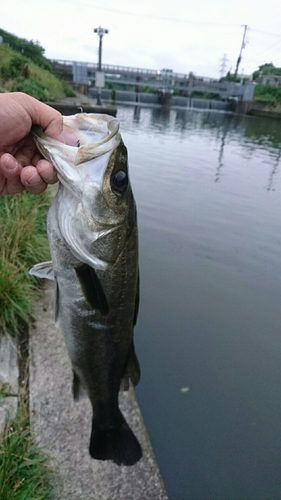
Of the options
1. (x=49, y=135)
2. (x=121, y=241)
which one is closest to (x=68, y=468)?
(x=121, y=241)

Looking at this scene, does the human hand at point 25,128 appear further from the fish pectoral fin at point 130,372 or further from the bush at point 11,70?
the bush at point 11,70

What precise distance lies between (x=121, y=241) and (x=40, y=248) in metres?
2.62

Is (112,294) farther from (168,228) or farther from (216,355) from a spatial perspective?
(168,228)

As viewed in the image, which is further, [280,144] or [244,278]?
[280,144]

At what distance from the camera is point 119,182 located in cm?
169

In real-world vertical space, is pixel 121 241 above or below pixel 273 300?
above

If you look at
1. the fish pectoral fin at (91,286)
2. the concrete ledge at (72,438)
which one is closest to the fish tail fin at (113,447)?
the concrete ledge at (72,438)

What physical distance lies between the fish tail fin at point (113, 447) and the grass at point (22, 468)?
306mm

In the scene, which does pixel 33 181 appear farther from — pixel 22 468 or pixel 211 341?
pixel 211 341

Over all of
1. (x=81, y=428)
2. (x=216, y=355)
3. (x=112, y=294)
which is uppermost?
(x=112, y=294)

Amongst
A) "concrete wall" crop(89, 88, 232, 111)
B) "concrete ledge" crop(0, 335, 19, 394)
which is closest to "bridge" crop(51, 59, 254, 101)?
"concrete wall" crop(89, 88, 232, 111)

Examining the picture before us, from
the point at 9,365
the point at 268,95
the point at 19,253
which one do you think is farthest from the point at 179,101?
the point at 9,365

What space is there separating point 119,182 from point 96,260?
0.38 m

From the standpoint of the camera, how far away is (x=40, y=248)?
4.18 meters
